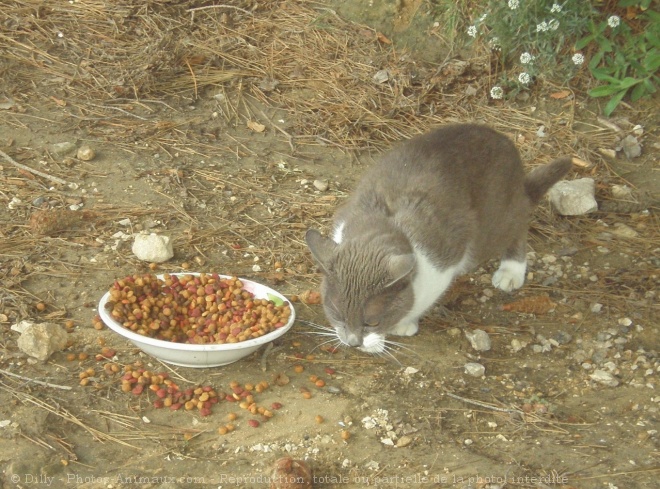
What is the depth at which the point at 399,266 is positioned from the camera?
3.83 metres

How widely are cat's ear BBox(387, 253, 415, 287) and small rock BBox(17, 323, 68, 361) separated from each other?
1681mm

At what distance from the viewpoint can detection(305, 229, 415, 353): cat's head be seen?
389cm

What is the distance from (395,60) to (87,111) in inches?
95.6

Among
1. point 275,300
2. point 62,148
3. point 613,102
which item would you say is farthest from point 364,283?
point 613,102

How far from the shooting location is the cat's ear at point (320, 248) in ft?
13.1

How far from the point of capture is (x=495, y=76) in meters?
6.32

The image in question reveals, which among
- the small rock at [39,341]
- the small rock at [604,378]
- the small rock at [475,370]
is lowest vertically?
the small rock at [39,341]

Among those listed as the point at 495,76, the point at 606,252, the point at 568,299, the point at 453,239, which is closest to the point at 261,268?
the point at 453,239

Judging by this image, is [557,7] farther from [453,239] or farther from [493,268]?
[453,239]

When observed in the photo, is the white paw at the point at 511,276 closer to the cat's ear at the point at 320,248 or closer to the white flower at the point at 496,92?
the cat's ear at the point at 320,248

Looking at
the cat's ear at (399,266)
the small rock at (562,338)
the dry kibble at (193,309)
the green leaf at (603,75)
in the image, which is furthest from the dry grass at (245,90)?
the cat's ear at (399,266)

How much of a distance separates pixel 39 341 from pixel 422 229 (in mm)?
1983

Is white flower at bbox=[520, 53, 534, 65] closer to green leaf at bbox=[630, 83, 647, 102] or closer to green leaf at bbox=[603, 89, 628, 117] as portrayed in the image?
green leaf at bbox=[603, 89, 628, 117]

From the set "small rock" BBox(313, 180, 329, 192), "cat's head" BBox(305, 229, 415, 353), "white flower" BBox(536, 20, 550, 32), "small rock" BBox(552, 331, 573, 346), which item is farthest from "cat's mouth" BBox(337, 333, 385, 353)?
"white flower" BBox(536, 20, 550, 32)
